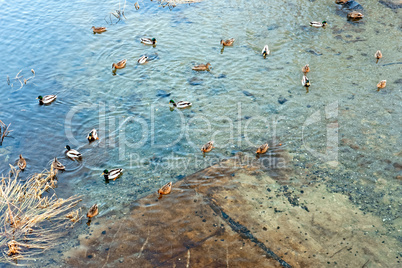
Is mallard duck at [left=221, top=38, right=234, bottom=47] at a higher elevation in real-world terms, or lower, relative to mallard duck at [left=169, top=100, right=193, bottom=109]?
higher

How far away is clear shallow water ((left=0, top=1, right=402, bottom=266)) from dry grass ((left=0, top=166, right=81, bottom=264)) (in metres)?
0.53

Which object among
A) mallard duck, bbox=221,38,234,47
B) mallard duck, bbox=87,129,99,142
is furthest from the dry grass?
mallard duck, bbox=221,38,234,47

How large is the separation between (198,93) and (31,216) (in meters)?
7.33

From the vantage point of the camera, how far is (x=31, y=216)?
900cm

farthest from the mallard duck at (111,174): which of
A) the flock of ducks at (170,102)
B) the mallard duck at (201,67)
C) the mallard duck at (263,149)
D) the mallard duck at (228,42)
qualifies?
the mallard duck at (228,42)

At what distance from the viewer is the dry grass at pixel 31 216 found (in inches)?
327

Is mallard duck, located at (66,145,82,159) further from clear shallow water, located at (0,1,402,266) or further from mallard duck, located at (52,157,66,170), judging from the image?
mallard duck, located at (52,157,66,170)

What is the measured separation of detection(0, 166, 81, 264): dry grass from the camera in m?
8.30

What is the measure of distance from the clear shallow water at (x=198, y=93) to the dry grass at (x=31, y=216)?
20.9 inches

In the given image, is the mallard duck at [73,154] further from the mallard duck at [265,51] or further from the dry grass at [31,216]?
the mallard duck at [265,51]

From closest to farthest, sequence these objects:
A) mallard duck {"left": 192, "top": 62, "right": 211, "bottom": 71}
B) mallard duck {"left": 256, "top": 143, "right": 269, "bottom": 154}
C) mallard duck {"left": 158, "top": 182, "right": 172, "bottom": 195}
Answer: mallard duck {"left": 158, "top": 182, "right": 172, "bottom": 195}
mallard duck {"left": 256, "top": 143, "right": 269, "bottom": 154}
mallard duck {"left": 192, "top": 62, "right": 211, "bottom": 71}

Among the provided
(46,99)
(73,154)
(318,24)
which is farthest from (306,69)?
(46,99)

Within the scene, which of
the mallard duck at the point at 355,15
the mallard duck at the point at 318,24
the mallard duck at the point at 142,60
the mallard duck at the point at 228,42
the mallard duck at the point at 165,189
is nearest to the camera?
the mallard duck at the point at 165,189

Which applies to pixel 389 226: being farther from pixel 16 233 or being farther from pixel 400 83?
pixel 16 233
